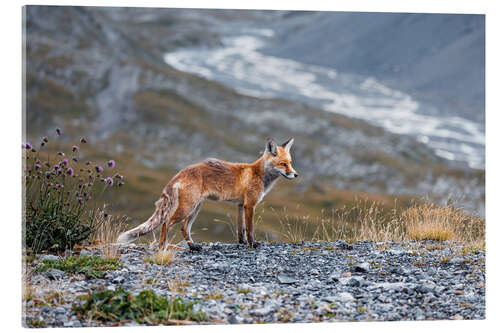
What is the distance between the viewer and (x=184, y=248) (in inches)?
429

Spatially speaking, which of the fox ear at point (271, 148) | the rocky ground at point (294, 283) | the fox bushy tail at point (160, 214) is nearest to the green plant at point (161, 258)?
the rocky ground at point (294, 283)

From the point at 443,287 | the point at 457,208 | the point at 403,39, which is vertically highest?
the point at 403,39

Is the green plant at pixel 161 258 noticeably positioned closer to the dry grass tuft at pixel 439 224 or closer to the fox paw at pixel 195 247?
the fox paw at pixel 195 247

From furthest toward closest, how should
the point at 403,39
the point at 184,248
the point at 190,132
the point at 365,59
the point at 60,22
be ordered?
the point at 60,22 → the point at 190,132 → the point at 365,59 → the point at 403,39 → the point at 184,248

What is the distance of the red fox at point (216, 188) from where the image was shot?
33.2 ft

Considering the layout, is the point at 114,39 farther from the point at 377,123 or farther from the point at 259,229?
the point at 259,229

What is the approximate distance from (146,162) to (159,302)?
58.4 metres

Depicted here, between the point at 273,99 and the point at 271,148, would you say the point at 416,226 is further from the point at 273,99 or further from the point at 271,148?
the point at 273,99

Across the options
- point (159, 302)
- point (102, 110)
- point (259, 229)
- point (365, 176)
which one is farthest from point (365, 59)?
point (102, 110)

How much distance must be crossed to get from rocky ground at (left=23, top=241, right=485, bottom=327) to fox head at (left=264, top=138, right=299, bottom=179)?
1463 millimetres

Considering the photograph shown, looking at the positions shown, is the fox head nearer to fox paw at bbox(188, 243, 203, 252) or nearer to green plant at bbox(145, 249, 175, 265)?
fox paw at bbox(188, 243, 203, 252)

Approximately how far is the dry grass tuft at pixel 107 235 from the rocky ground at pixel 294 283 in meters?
0.19

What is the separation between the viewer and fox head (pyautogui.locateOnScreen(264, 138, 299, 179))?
420 inches

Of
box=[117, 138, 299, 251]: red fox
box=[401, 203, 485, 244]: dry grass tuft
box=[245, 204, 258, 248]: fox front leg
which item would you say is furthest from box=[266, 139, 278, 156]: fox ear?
box=[401, 203, 485, 244]: dry grass tuft
